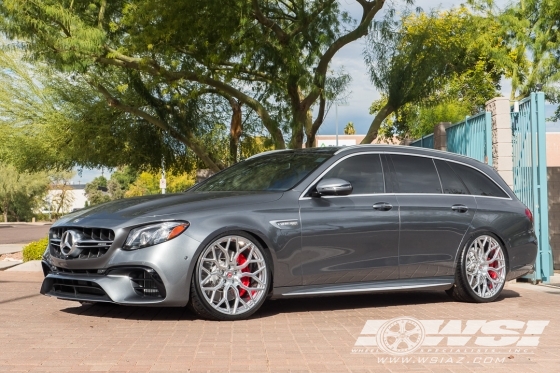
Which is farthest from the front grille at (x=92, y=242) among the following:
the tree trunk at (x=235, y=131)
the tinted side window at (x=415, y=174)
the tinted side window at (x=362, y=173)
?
the tree trunk at (x=235, y=131)

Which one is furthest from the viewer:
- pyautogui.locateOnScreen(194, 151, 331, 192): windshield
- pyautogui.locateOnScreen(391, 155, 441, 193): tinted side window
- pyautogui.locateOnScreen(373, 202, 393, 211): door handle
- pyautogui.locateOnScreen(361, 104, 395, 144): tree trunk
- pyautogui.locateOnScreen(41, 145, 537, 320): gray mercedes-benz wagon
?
pyautogui.locateOnScreen(361, 104, 395, 144): tree trunk

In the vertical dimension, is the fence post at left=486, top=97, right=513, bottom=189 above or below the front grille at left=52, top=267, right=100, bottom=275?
above

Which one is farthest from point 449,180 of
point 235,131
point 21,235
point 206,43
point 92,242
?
point 21,235

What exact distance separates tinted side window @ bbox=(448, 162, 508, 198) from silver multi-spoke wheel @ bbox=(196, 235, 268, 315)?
316 cm

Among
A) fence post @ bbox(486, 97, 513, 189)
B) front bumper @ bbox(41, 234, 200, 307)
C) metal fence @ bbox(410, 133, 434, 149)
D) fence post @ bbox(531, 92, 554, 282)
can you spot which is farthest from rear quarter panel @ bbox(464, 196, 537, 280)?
metal fence @ bbox(410, 133, 434, 149)

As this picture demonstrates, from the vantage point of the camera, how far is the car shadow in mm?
8523

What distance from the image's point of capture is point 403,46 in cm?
1869

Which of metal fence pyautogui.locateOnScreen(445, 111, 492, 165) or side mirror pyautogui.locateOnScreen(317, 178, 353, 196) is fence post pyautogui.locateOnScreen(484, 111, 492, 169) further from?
side mirror pyautogui.locateOnScreen(317, 178, 353, 196)

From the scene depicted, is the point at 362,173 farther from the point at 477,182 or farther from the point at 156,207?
the point at 156,207

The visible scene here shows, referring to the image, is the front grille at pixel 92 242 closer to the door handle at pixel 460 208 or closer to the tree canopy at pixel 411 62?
the door handle at pixel 460 208

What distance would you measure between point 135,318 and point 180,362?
223cm

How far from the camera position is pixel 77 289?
8.19m

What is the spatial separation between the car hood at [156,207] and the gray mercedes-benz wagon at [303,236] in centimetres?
2

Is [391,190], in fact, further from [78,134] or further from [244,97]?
[78,134]
